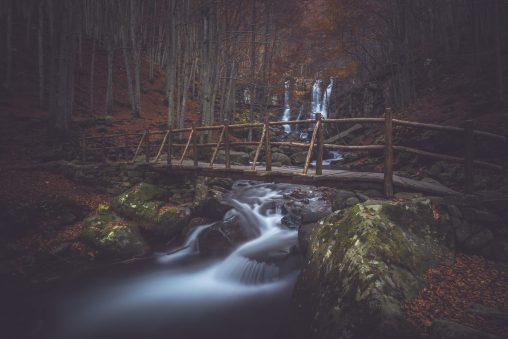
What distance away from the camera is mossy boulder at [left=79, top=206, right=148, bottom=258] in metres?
8.30

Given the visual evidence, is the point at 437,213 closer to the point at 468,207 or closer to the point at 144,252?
the point at 468,207

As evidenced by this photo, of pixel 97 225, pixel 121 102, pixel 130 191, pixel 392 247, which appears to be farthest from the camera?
pixel 121 102

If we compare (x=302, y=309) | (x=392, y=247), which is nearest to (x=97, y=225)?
(x=302, y=309)

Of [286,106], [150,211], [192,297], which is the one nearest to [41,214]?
[150,211]

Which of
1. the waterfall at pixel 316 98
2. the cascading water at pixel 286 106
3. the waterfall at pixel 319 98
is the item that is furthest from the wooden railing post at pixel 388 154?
the waterfall at pixel 316 98

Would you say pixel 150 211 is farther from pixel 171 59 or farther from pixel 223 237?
pixel 171 59

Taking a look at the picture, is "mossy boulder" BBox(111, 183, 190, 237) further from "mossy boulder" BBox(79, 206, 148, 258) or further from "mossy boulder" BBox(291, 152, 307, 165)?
"mossy boulder" BBox(291, 152, 307, 165)

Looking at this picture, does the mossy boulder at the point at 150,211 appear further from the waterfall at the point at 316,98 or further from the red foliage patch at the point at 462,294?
the waterfall at the point at 316,98

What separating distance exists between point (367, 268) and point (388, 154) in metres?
2.79

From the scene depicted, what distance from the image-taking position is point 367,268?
4078mm

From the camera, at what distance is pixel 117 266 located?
26.7ft

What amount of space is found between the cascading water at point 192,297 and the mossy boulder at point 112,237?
1.80 ft

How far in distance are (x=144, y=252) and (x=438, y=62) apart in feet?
70.0

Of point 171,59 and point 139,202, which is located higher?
point 171,59
